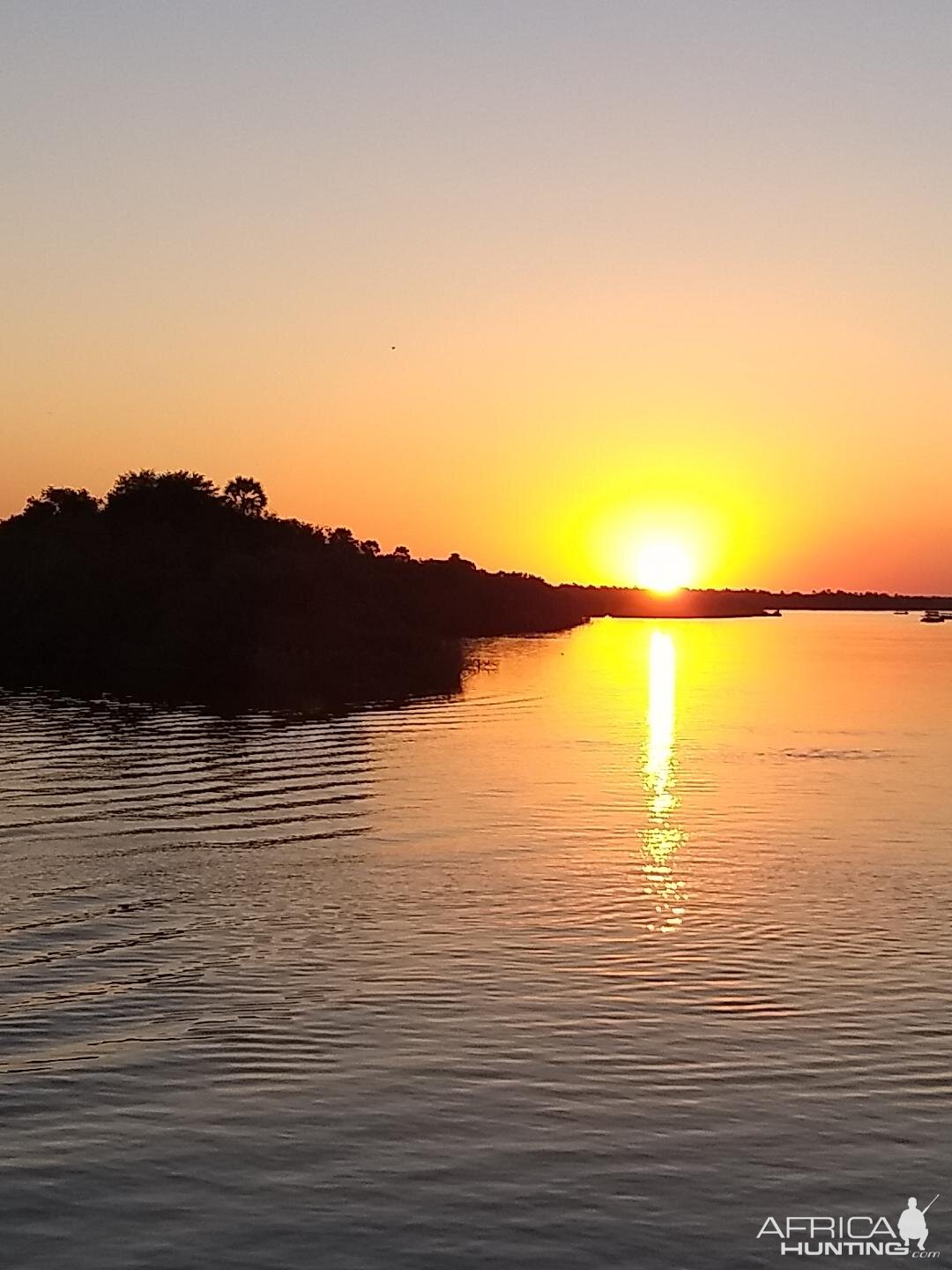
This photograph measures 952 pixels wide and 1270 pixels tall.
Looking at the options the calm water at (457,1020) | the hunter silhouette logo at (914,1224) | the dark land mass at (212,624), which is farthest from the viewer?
the dark land mass at (212,624)

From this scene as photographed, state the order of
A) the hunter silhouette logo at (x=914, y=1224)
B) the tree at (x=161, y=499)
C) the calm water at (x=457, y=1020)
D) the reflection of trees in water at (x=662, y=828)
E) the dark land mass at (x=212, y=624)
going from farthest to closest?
the tree at (x=161, y=499), the dark land mass at (x=212, y=624), the reflection of trees in water at (x=662, y=828), the calm water at (x=457, y=1020), the hunter silhouette logo at (x=914, y=1224)

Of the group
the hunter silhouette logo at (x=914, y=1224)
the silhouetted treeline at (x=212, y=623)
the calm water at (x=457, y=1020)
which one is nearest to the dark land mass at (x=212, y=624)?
the silhouetted treeline at (x=212, y=623)

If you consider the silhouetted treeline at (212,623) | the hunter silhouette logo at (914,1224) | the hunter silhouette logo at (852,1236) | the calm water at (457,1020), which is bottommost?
the hunter silhouette logo at (852,1236)

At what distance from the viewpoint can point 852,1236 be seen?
47.1 ft

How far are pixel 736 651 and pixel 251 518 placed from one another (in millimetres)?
70007

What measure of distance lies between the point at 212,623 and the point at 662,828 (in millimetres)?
61648

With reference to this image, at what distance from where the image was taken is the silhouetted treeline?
90812 millimetres

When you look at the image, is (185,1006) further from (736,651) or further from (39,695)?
(736,651)

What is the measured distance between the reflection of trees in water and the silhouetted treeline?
60.9 feet

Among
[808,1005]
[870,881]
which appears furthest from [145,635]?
[808,1005]

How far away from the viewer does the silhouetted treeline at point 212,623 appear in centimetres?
9081

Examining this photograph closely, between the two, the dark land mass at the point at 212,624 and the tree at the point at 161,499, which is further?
the tree at the point at 161,499

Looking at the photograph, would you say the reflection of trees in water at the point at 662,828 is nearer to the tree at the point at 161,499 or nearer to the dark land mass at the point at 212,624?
the dark land mass at the point at 212,624

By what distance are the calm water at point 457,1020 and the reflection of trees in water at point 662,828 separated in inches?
7.0
